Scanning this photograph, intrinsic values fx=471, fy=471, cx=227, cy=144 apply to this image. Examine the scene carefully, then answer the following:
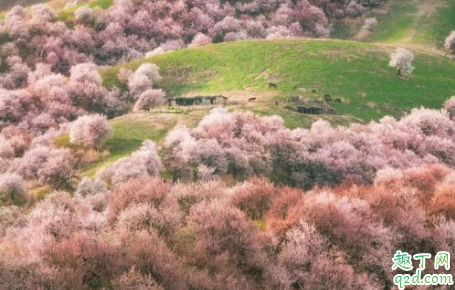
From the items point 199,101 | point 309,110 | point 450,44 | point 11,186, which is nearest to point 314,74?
point 309,110

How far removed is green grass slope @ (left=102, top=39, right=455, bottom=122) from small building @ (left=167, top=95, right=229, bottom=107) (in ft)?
15.4

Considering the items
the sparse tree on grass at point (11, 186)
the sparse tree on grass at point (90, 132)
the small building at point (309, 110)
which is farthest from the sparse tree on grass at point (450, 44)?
the sparse tree on grass at point (11, 186)

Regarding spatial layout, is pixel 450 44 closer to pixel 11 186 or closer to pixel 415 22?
pixel 415 22

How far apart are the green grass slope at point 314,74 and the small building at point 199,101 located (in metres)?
4.69

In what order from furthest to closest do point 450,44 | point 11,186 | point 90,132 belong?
point 450,44 → point 90,132 → point 11,186

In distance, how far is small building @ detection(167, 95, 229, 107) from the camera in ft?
266

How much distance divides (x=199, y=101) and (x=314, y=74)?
25251 millimetres

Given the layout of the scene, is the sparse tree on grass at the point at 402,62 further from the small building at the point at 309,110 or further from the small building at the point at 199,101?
the small building at the point at 199,101

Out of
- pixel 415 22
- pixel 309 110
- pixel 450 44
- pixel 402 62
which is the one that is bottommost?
pixel 450 44

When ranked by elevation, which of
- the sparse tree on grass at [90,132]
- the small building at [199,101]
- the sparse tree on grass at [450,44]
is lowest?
the sparse tree on grass at [450,44]

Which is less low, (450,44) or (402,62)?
(402,62)

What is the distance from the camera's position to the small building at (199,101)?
8100cm

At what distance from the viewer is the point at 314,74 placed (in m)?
92.9

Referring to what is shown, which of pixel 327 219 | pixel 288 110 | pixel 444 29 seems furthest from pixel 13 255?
pixel 444 29
